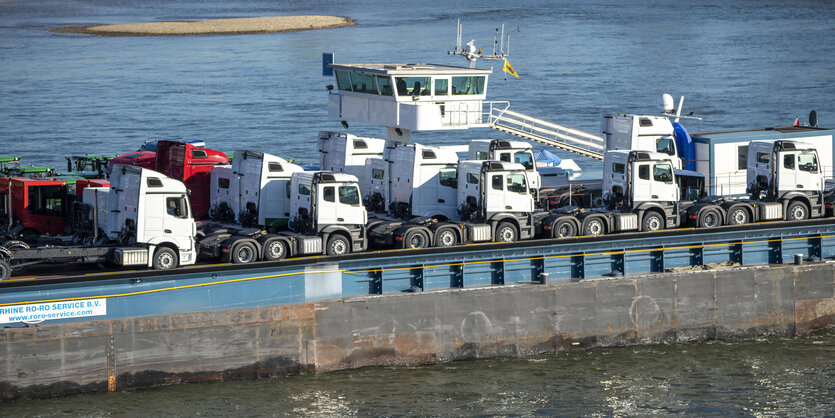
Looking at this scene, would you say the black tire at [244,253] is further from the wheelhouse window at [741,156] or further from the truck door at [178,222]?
the wheelhouse window at [741,156]

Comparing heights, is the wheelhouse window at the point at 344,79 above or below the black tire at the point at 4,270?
above

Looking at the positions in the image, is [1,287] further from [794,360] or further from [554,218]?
[794,360]

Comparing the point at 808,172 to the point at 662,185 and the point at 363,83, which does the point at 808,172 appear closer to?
the point at 662,185

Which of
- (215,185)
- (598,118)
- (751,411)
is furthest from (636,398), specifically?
(598,118)

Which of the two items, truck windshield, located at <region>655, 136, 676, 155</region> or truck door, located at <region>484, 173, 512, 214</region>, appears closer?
truck door, located at <region>484, 173, 512, 214</region>

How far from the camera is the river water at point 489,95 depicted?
3009cm

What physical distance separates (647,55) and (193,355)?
8795 centimetres

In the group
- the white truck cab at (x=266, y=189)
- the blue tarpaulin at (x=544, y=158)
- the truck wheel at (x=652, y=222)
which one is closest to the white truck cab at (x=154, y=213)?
the white truck cab at (x=266, y=189)

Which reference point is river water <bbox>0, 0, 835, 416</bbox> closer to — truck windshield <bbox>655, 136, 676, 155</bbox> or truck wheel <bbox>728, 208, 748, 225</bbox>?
truck wheel <bbox>728, 208, 748, 225</bbox>

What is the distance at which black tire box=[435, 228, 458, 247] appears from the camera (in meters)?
32.8

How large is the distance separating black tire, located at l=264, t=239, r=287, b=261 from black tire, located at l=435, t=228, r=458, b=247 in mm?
4620

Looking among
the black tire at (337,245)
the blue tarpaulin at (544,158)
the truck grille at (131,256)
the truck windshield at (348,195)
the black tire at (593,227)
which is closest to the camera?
the truck grille at (131,256)

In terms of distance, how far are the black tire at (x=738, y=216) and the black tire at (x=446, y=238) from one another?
9.34m

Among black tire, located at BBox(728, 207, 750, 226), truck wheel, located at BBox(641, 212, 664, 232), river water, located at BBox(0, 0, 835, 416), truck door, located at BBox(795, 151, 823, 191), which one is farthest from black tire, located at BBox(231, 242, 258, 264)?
truck door, located at BBox(795, 151, 823, 191)
